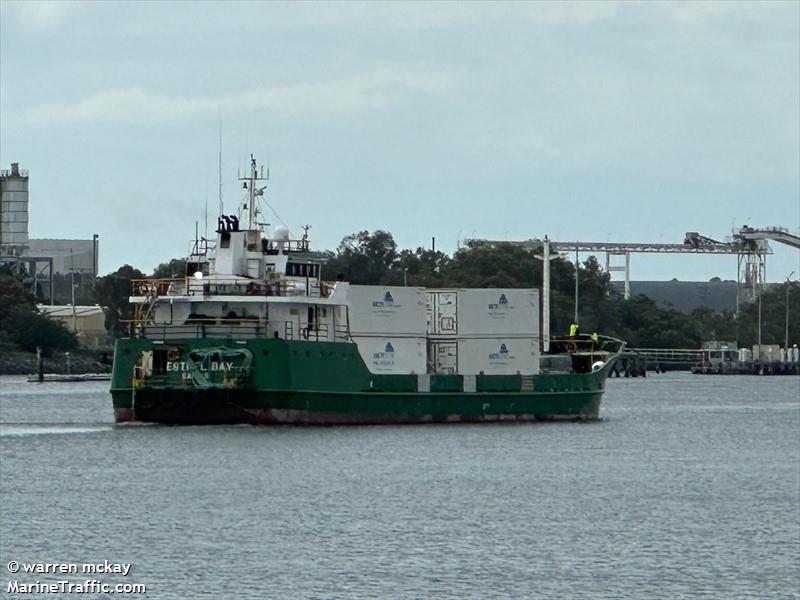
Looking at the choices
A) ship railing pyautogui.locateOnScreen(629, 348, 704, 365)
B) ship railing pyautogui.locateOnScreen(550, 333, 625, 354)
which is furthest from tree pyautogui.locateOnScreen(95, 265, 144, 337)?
ship railing pyautogui.locateOnScreen(550, 333, 625, 354)

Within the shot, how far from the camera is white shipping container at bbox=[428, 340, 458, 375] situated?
2790 inches

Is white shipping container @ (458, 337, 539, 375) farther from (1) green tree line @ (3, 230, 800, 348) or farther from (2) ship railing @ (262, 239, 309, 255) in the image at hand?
(1) green tree line @ (3, 230, 800, 348)

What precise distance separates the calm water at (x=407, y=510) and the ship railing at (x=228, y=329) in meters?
3.14

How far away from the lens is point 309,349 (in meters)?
63.3

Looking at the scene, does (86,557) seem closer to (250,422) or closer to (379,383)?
(250,422)

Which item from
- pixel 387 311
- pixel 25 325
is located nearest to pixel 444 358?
pixel 387 311

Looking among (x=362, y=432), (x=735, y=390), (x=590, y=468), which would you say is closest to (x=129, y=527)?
(x=590, y=468)

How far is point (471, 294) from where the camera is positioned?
70938 mm

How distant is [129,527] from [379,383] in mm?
25397

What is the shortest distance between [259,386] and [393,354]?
735 centimetres

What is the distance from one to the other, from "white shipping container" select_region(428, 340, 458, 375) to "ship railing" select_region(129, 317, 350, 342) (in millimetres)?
7113

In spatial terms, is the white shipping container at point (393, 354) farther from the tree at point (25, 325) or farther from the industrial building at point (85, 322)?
the industrial building at point (85, 322)

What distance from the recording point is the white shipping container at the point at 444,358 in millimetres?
70875

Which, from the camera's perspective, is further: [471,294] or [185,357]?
[471,294]
